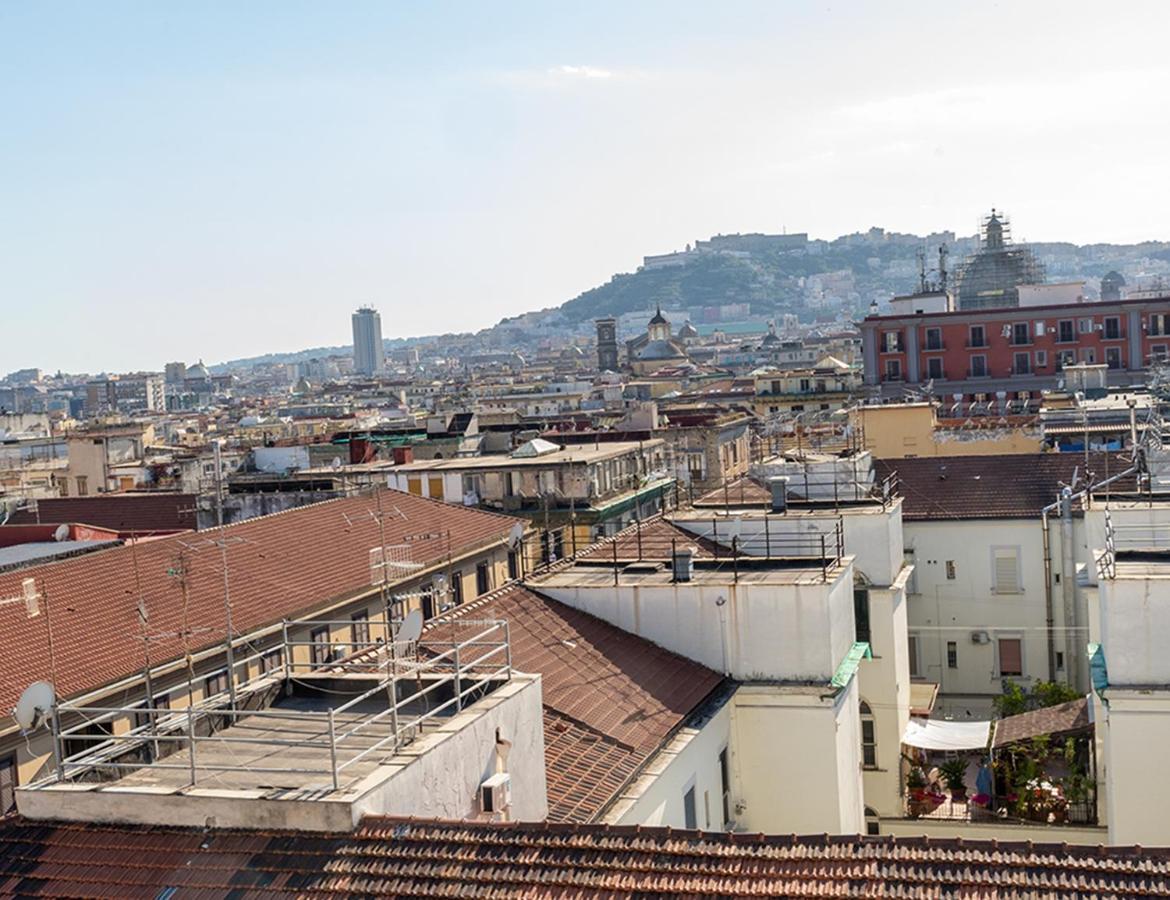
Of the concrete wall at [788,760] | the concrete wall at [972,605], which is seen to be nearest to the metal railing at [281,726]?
the concrete wall at [788,760]

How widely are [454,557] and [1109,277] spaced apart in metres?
170

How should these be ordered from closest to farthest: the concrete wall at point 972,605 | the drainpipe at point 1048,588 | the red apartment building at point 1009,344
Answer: the drainpipe at point 1048,588 → the concrete wall at point 972,605 → the red apartment building at point 1009,344

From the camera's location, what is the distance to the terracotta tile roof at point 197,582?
18238 mm

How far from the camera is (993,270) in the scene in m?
Result: 116

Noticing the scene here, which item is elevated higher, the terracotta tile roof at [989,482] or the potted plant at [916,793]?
the terracotta tile roof at [989,482]

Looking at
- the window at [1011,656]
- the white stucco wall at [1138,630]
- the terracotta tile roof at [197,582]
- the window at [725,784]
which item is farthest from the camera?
the window at [1011,656]

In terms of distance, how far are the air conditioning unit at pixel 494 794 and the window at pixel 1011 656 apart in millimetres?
23335

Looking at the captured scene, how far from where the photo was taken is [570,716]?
14938mm

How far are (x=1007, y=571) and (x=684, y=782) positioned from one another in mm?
18353

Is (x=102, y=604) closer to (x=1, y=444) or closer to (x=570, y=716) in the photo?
(x=570, y=716)

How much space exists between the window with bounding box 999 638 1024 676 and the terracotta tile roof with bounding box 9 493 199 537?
67.8ft

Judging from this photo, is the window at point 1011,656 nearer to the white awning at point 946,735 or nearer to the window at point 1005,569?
the window at point 1005,569

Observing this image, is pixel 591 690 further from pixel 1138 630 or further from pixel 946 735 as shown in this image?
pixel 946 735

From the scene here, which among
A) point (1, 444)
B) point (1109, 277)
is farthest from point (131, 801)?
→ point (1109, 277)
